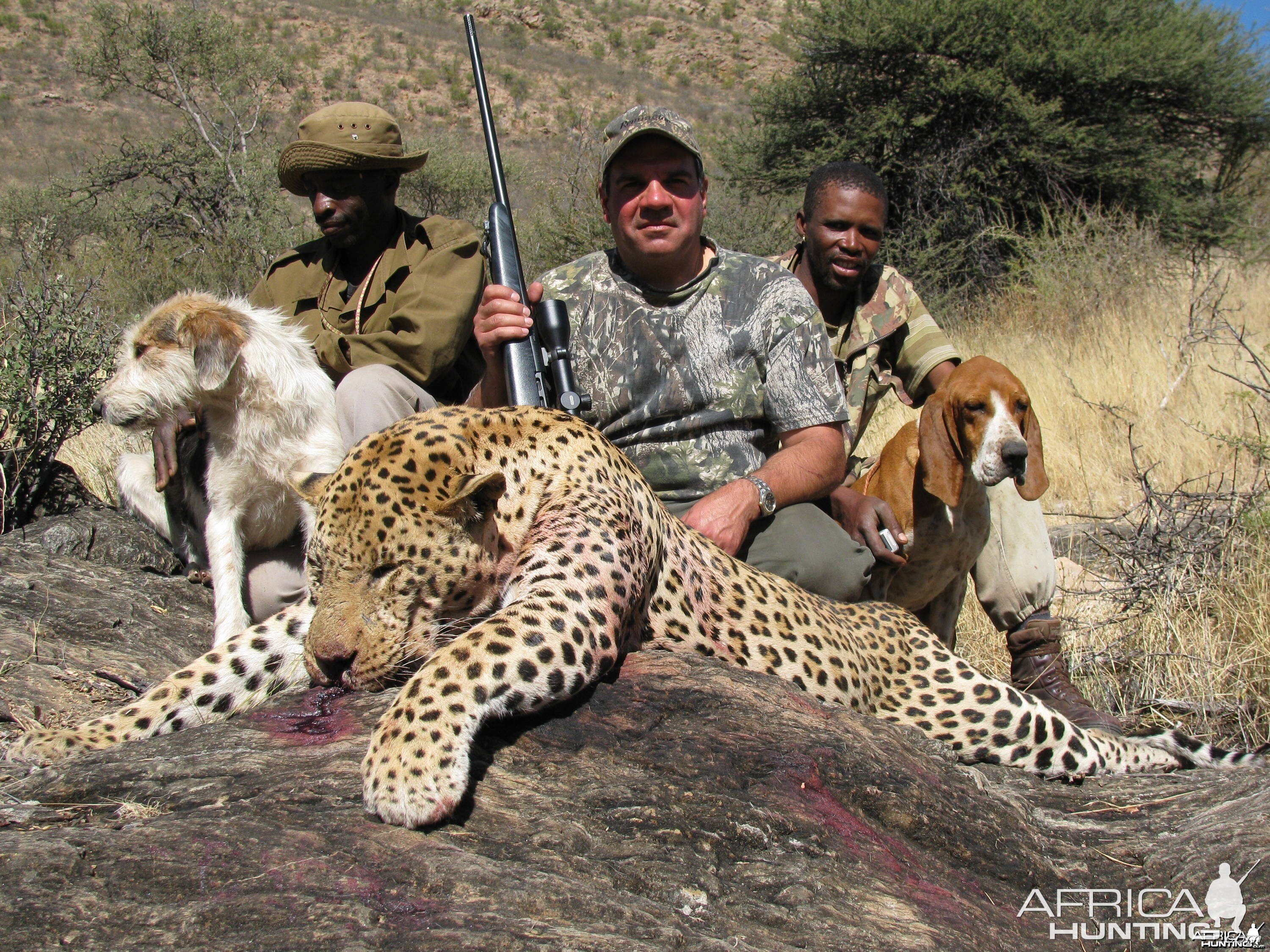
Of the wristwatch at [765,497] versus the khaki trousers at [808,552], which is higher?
the wristwatch at [765,497]

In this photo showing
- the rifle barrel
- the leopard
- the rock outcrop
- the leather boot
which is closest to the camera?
the rock outcrop

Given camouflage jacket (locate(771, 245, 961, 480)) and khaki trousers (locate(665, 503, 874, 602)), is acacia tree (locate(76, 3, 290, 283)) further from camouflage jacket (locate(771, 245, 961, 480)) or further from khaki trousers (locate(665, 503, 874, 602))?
khaki trousers (locate(665, 503, 874, 602))

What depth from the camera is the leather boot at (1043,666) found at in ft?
16.1

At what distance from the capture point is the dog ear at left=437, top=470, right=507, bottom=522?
2.79 meters

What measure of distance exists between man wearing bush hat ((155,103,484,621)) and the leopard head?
1.90 meters

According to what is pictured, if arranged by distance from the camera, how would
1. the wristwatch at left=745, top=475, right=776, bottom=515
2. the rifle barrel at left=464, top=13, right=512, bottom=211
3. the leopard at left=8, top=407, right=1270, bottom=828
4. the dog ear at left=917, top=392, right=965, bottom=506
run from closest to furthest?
the leopard at left=8, top=407, right=1270, bottom=828 → the wristwatch at left=745, top=475, right=776, bottom=515 → the dog ear at left=917, top=392, right=965, bottom=506 → the rifle barrel at left=464, top=13, right=512, bottom=211

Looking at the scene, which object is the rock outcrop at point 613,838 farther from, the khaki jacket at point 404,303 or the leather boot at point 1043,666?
the khaki jacket at point 404,303

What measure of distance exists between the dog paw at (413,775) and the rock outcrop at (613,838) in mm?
49

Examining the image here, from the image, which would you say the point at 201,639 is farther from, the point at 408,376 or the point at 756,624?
the point at 756,624

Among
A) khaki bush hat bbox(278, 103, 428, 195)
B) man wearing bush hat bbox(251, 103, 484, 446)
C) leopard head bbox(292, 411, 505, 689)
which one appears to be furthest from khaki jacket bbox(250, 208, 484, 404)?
leopard head bbox(292, 411, 505, 689)

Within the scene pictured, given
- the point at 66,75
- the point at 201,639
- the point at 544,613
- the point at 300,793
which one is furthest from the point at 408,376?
the point at 66,75

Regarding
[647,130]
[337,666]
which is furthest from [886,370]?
[337,666]

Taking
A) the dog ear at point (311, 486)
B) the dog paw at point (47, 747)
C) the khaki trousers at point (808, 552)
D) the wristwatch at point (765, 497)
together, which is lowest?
the dog paw at point (47, 747)

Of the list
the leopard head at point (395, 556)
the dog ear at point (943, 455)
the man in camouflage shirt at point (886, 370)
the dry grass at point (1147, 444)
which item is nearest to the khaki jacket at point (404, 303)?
the man in camouflage shirt at point (886, 370)
